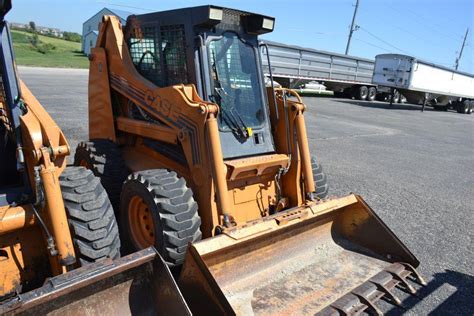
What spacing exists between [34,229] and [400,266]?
342 centimetres

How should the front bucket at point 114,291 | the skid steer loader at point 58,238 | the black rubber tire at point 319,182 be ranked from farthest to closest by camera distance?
the black rubber tire at point 319,182 → the skid steer loader at point 58,238 → the front bucket at point 114,291

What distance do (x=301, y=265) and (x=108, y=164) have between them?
8.57 ft

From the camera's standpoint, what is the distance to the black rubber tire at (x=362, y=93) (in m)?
29.6

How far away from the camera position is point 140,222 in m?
4.31

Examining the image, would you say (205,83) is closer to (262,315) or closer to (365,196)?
(262,315)

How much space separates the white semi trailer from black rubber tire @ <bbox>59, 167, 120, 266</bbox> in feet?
79.7

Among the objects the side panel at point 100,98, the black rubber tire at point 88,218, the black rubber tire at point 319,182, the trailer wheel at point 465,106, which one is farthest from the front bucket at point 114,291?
the trailer wheel at point 465,106

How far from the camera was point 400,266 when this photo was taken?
4.25 m

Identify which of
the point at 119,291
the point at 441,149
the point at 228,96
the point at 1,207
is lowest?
the point at 441,149

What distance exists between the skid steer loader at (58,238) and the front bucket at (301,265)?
1.32 feet

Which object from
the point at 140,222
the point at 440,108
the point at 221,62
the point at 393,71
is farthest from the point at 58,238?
the point at 440,108

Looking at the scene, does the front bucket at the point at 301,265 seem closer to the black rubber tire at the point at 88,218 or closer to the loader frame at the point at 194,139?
the loader frame at the point at 194,139

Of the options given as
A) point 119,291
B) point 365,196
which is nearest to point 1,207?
point 119,291

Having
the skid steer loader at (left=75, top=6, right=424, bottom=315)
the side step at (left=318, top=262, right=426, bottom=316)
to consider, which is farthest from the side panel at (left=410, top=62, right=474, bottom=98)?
the side step at (left=318, top=262, right=426, bottom=316)
